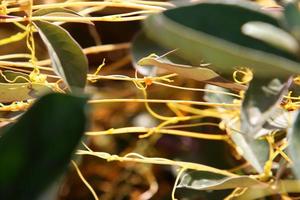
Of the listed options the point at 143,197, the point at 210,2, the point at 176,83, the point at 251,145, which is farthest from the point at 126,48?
the point at 210,2

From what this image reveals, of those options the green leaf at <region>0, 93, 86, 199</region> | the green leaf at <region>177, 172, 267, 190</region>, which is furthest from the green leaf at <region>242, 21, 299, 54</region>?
the green leaf at <region>177, 172, 267, 190</region>

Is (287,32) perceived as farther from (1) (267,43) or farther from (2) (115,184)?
(2) (115,184)

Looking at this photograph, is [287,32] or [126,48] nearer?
[287,32]

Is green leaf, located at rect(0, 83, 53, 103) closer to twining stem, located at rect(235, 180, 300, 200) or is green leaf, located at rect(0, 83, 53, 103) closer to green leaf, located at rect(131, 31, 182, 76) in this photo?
green leaf, located at rect(131, 31, 182, 76)

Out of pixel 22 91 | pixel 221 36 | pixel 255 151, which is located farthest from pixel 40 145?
pixel 255 151

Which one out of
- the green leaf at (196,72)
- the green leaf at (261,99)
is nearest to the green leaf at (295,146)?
the green leaf at (261,99)

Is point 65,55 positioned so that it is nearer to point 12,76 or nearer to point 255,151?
point 12,76

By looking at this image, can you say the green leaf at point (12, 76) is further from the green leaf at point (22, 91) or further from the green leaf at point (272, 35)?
the green leaf at point (272, 35)
